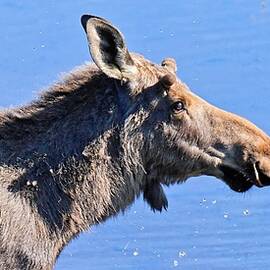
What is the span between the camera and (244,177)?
9.19m

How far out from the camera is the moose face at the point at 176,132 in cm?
894

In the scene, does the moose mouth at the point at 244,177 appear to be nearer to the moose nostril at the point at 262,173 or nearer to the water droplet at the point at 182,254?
the moose nostril at the point at 262,173

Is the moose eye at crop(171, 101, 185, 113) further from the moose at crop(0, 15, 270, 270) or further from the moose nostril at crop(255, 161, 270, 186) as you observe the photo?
the moose nostril at crop(255, 161, 270, 186)

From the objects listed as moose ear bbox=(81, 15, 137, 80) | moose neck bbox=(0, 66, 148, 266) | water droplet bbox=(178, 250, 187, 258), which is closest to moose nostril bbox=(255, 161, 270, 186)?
moose neck bbox=(0, 66, 148, 266)

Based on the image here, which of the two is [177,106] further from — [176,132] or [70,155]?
[70,155]

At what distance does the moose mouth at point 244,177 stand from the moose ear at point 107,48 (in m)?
0.83

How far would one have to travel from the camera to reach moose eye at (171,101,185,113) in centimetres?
902

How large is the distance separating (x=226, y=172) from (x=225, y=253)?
2.54 meters

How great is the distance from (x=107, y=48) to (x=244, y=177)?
1.10 metres

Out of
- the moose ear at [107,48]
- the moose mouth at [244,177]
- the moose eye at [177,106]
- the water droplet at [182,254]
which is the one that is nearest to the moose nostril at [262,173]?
the moose mouth at [244,177]

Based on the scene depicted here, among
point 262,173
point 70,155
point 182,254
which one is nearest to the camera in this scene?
point 70,155

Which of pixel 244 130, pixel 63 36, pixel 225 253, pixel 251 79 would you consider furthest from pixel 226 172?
pixel 63 36

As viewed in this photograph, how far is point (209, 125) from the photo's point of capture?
29.9 ft

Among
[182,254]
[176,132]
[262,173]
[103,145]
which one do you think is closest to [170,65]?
[176,132]
